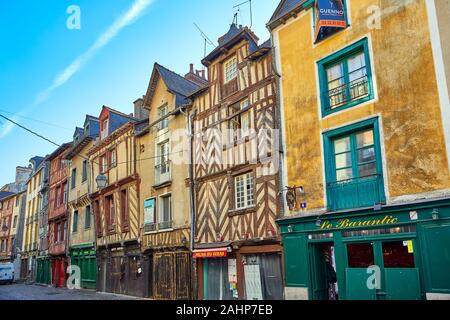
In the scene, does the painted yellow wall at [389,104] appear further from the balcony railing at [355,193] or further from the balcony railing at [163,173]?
the balcony railing at [163,173]

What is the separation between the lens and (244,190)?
39.9ft

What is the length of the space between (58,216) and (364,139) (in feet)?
71.3

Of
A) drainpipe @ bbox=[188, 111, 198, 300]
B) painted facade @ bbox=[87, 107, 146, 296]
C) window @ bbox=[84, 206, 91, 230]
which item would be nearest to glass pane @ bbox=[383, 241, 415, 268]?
drainpipe @ bbox=[188, 111, 198, 300]

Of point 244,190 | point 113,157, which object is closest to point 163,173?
point 244,190

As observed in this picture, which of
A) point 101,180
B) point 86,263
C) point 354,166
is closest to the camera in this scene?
point 354,166

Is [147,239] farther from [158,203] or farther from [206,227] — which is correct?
[206,227]

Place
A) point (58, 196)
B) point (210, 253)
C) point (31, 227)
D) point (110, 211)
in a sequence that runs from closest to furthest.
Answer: point (210, 253) → point (110, 211) → point (58, 196) → point (31, 227)

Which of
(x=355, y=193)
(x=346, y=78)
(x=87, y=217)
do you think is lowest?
(x=355, y=193)

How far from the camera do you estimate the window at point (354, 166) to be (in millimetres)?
8844

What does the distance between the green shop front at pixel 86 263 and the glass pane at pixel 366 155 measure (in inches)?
610

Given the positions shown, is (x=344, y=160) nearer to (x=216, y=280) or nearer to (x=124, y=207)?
(x=216, y=280)
